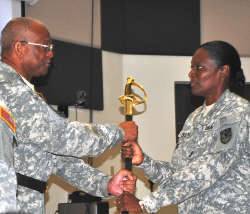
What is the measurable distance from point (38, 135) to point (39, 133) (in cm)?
1

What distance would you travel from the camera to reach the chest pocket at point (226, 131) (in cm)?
270

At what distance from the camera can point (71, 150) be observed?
8.22ft

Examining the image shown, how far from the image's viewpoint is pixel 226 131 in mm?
2758

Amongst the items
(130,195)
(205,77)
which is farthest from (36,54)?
(205,77)

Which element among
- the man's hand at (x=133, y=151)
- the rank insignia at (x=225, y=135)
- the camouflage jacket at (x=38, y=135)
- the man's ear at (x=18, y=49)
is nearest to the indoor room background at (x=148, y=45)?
the man's hand at (x=133, y=151)

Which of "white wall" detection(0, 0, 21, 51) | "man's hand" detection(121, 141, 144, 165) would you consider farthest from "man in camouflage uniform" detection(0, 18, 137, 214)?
"white wall" detection(0, 0, 21, 51)

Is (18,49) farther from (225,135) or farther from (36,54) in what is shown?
(225,135)

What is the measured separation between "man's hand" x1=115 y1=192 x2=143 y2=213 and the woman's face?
0.89 metres

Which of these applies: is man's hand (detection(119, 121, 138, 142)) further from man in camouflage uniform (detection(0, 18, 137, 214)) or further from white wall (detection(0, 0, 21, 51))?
white wall (detection(0, 0, 21, 51))

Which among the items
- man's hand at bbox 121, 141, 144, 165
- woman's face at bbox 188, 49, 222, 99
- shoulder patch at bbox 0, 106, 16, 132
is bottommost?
man's hand at bbox 121, 141, 144, 165

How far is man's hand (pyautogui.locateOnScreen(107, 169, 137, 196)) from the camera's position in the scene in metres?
2.87

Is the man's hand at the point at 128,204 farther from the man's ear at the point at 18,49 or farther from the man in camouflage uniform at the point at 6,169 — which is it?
the man in camouflage uniform at the point at 6,169

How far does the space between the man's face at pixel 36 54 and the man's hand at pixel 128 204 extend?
36.9 inches

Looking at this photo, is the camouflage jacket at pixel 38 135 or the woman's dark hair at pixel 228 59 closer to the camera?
the camouflage jacket at pixel 38 135
